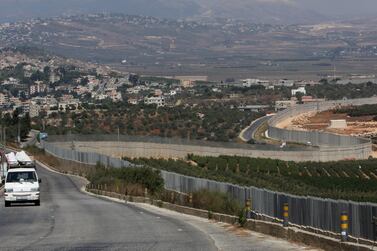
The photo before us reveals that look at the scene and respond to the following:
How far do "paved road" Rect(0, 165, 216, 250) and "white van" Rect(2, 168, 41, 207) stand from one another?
2.07 feet

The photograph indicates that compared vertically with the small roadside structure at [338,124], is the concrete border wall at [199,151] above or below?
below

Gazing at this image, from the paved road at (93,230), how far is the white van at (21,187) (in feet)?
2.07

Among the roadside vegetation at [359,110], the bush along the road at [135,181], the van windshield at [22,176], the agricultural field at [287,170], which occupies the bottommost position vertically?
the agricultural field at [287,170]

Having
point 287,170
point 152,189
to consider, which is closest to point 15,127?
point 287,170

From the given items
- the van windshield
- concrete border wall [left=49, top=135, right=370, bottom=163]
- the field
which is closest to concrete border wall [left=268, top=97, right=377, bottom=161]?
concrete border wall [left=49, top=135, right=370, bottom=163]

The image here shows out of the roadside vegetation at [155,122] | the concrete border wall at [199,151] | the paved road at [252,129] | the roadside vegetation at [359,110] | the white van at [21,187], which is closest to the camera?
the white van at [21,187]

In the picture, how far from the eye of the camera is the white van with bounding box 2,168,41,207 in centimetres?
4347

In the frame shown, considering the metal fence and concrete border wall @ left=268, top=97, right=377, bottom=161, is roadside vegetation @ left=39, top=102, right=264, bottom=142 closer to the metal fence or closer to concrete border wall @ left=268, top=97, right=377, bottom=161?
concrete border wall @ left=268, top=97, right=377, bottom=161

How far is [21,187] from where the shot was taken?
43531 mm

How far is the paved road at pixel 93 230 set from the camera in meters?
25.9

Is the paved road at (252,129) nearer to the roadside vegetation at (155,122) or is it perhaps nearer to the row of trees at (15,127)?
the roadside vegetation at (155,122)

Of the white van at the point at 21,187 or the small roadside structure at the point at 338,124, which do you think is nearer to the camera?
the white van at the point at 21,187

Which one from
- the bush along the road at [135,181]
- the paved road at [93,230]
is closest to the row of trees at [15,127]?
the bush along the road at [135,181]

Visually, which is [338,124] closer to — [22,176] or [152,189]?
[152,189]
